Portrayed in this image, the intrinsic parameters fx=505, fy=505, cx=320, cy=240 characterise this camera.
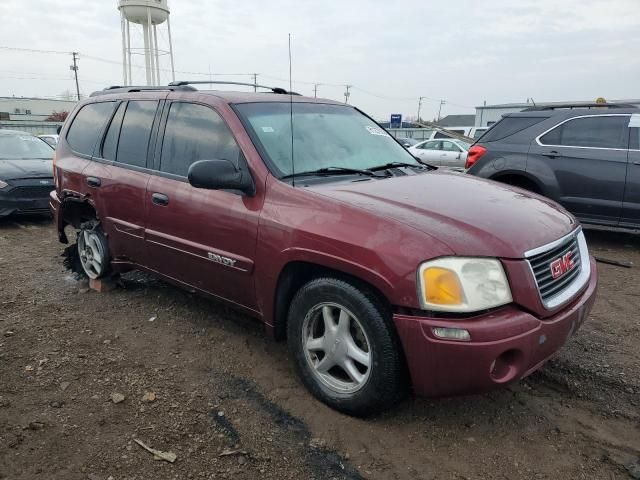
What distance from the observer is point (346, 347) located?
267 cm

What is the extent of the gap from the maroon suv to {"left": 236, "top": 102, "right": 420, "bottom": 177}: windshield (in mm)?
13

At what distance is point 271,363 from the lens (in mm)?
3375

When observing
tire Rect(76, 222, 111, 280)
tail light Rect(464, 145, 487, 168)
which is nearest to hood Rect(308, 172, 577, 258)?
tire Rect(76, 222, 111, 280)

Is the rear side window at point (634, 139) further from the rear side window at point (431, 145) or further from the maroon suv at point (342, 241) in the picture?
the rear side window at point (431, 145)

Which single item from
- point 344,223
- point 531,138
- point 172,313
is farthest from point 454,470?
point 531,138

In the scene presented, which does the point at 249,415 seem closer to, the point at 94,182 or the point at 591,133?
the point at 94,182

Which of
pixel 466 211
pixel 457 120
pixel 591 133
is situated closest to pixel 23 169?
pixel 466 211

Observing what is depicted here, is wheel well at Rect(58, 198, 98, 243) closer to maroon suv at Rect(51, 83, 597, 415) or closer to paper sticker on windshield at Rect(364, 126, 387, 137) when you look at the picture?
maroon suv at Rect(51, 83, 597, 415)

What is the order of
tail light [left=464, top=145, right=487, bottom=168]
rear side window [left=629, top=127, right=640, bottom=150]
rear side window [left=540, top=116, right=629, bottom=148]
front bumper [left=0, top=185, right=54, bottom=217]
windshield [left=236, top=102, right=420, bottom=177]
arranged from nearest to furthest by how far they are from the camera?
windshield [left=236, top=102, right=420, bottom=177], rear side window [left=629, top=127, right=640, bottom=150], rear side window [left=540, top=116, right=629, bottom=148], tail light [left=464, top=145, right=487, bottom=168], front bumper [left=0, top=185, right=54, bottom=217]

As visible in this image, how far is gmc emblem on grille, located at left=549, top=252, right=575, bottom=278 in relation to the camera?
258 centimetres

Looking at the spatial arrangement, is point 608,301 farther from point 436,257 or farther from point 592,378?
point 436,257

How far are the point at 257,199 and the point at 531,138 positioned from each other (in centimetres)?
483

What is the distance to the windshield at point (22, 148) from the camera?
340 inches

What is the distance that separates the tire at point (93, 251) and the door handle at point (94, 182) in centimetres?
38
